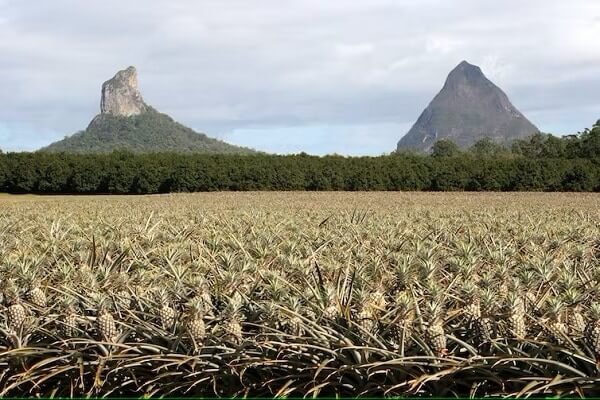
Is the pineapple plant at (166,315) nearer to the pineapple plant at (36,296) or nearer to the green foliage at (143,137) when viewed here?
the pineapple plant at (36,296)

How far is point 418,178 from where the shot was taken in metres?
53.6

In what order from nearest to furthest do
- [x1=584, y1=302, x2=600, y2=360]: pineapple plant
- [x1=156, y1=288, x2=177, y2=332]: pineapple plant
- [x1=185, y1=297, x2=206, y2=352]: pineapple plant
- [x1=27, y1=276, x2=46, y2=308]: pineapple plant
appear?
[x1=584, y1=302, x2=600, y2=360]: pineapple plant, [x1=185, y1=297, x2=206, y2=352]: pineapple plant, [x1=156, y1=288, x2=177, y2=332]: pineapple plant, [x1=27, y1=276, x2=46, y2=308]: pineapple plant

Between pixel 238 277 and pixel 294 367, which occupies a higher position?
pixel 238 277

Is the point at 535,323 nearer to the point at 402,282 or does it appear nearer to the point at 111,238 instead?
the point at 402,282

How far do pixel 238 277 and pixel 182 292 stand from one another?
36cm

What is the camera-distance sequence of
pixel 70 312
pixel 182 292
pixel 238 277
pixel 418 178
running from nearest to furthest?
pixel 70 312 < pixel 182 292 < pixel 238 277 < pixel 418 178

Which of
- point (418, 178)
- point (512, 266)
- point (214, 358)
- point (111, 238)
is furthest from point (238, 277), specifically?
point (418, 178)

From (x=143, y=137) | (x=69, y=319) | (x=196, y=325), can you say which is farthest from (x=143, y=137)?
(x=196, y=325)

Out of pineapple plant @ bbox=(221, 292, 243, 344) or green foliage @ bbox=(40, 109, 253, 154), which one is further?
green foliage @ bbox=(40, 109, 253, 154)

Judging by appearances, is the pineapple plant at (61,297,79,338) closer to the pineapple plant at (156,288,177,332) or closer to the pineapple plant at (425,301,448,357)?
the pineapple plant at (156,288,177,332)

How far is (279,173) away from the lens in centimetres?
5397

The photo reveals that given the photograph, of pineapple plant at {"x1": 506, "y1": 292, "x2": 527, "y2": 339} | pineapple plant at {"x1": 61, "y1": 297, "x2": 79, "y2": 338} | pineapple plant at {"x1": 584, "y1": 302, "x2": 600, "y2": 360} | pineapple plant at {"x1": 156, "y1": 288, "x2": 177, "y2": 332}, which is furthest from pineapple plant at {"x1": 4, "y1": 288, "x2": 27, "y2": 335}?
pineapple plant at {"x1": 584, "y1": 302, "x2": 600, "y2": 360}

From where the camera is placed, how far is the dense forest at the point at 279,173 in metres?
52.2

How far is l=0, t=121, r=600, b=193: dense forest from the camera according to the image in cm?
5222
